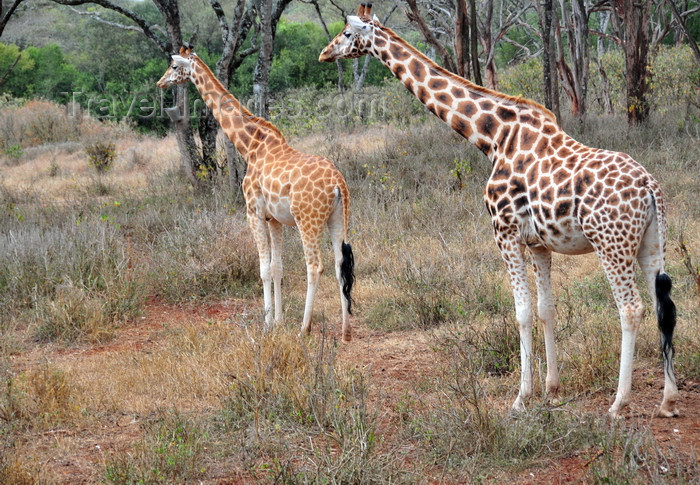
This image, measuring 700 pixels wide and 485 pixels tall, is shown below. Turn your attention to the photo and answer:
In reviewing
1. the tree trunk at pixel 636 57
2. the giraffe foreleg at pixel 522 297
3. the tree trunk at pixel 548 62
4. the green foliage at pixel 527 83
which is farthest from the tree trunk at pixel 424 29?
the giraffe foreleg at pixel 522 297

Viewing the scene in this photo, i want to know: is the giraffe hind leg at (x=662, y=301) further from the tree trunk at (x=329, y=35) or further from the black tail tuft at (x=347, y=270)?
the tree trunk at (x=329, y=35)

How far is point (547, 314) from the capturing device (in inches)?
180

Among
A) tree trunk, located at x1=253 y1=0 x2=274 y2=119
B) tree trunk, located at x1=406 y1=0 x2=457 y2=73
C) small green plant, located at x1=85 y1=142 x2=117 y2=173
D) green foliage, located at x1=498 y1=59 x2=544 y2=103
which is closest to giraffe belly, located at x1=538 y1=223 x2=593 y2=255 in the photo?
tree trunk, located at x1=253 y1=0 x2=274 y2=119

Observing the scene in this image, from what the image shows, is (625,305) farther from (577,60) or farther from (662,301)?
(577,60)

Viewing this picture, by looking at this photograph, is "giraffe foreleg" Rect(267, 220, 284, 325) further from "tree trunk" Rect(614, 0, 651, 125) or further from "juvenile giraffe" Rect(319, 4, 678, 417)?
"tree trunk" Rect(614, 0, 651, 125)

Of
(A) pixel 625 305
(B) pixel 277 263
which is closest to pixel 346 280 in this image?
(B) pixel 277 263

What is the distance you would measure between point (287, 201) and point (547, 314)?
259 centimetres

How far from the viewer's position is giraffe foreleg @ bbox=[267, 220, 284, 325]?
653 centimetres

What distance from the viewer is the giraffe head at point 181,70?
7496 millimetres

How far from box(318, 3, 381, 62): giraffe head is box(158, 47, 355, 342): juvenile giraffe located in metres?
0.98

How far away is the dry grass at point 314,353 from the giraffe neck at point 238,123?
1.34 metres

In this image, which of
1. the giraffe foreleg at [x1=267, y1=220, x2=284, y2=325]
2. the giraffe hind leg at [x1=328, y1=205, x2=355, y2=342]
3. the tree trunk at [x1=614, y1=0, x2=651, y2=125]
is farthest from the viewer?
the tree trunk at [x1=614, y1=0, x2=651, y2=125]

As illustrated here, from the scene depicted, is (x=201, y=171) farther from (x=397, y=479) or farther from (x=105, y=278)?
(x=397, y=479)

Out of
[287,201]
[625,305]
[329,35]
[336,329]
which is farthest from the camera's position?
[329,35]
